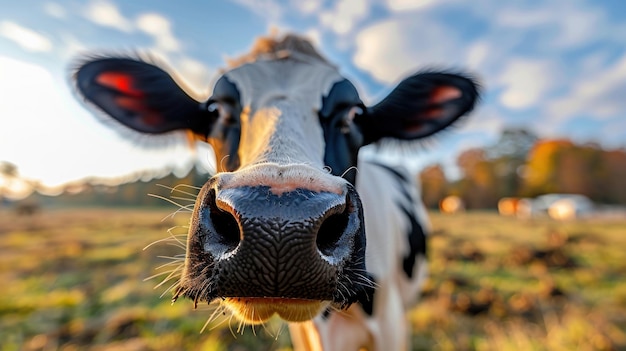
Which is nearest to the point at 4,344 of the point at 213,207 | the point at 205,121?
the point at 205,121

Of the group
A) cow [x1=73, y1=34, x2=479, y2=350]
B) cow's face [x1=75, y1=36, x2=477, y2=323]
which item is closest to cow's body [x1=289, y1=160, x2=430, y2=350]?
cow [x1=73, y1=34, x2=479, y2=350]

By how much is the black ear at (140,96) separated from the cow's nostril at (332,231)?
1.27 m

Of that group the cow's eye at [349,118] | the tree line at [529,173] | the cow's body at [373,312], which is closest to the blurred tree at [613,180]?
the tree line at [529,173]

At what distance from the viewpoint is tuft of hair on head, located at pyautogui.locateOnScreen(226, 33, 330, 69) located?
249 cm

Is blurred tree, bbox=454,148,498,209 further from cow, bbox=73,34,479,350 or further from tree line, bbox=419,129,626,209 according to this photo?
cow, bbox=73,34,479,350

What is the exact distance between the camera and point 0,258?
8.43 meters

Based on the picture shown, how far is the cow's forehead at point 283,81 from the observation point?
1.80m

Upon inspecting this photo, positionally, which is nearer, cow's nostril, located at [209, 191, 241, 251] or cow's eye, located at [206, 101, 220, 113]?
cow's nostril, located at [209, 191, 241, 251]

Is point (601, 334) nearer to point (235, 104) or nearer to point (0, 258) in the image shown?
point (235, 104)

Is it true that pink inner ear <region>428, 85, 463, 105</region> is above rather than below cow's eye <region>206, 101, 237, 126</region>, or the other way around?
above

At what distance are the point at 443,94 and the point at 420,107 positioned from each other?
0.19 metres

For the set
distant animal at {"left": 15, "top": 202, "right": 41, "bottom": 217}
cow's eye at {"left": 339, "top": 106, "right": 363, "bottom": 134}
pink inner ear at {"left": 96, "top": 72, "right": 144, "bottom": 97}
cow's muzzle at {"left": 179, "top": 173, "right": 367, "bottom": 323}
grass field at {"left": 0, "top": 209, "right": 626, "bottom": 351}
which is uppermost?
distant animal at {"left": 15, "top": 202, "right": 41, "bottom": 217}

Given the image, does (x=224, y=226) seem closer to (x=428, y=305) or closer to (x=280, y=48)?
(x=280, y=48)

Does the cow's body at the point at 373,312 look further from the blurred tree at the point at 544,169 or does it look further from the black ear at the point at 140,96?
the blurred tree at the point at 544,169
